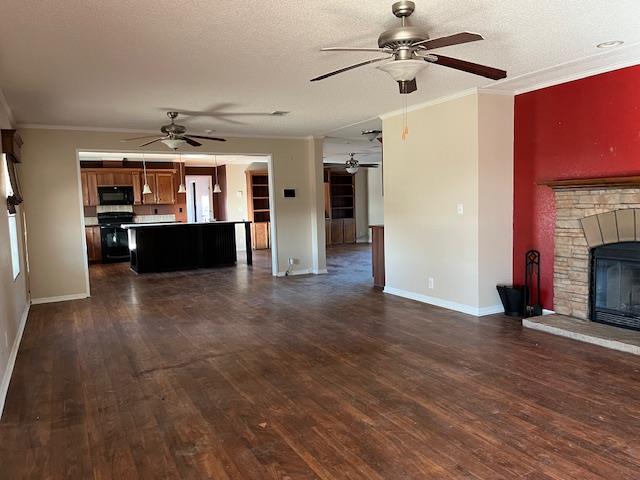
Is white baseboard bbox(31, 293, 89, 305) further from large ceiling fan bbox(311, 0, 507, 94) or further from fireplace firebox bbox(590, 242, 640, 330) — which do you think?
fireplace firebox bbox(590, 242, 640, 330)

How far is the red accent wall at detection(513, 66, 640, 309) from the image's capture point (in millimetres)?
4105

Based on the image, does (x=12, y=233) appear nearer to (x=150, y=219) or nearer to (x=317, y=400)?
(x=317, y=400)

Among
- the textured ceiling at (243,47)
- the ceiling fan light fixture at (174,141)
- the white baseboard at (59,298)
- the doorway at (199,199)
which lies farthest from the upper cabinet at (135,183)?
the ceiling fan light fixture at (174,141)

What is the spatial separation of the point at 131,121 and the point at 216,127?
1.19 metres

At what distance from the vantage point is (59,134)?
253 inches

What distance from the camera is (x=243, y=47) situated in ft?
11.1

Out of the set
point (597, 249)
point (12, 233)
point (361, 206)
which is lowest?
point (597, 249)

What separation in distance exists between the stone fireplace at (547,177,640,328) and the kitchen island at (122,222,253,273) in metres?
6.34

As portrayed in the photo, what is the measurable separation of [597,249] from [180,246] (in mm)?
7078

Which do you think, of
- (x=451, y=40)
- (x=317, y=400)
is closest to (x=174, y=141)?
(x=317, y=400)

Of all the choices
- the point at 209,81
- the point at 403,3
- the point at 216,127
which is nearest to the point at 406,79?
the point at 403,3

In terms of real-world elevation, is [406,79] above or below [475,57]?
below

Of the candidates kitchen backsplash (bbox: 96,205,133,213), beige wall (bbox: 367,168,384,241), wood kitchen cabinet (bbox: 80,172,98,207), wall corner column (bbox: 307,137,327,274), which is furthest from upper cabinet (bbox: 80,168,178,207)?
beige wall (bbox: 367,168,384,241)

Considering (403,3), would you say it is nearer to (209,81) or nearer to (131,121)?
(209,81)
